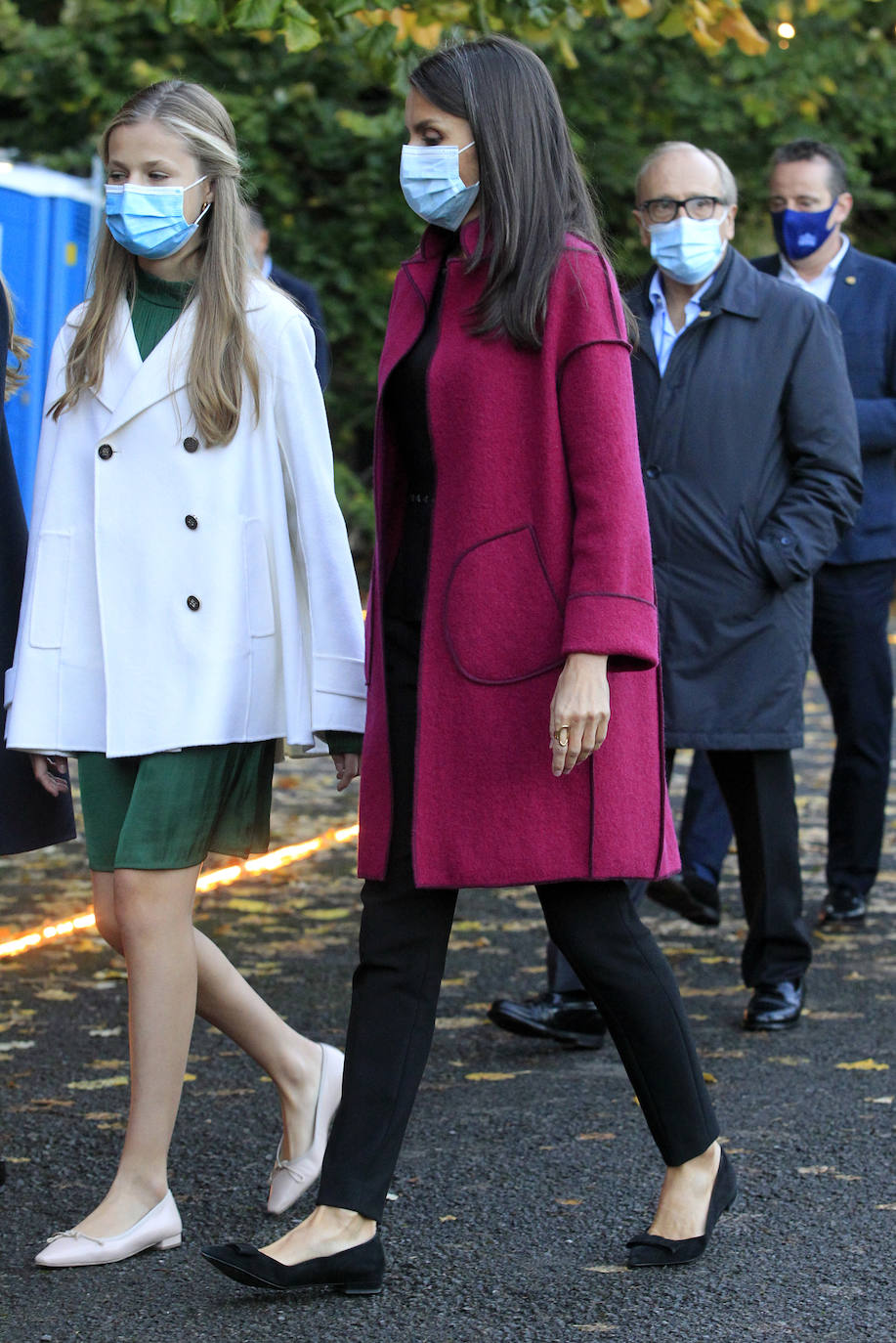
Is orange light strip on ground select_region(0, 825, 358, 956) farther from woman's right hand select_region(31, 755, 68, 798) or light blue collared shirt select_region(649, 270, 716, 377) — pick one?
light blue collared shirt select_region(649, 270, 716, 377)

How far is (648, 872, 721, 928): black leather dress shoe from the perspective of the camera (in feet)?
19.2

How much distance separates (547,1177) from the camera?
3748 mm

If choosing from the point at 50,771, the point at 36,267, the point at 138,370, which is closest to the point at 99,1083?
the point at 50,771

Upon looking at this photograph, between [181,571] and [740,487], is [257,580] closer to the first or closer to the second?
[181,571]

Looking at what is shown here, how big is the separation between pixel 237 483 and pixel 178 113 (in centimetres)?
69

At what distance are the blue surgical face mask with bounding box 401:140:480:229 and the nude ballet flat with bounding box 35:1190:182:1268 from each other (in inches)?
70.4

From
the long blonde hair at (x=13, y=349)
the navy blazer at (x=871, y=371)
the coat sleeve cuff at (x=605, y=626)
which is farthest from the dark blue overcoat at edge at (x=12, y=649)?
the navy blazer at (x=871, y=371)

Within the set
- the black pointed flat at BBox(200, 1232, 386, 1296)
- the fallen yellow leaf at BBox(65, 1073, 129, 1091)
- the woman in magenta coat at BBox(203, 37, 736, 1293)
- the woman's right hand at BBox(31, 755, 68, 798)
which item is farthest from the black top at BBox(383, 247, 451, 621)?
the fallen yellow leaf at BBox(65, 1073, 129, 1091)

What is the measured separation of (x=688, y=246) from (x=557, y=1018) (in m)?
1.97

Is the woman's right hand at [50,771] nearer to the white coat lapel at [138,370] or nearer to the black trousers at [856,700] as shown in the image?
the white coat lapel at [138,370]

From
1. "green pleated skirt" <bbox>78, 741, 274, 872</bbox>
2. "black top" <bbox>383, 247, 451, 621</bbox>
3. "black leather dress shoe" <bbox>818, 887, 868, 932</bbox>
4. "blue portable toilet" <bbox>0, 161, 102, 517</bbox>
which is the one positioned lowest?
"black leather dress shoe" <bbox>818, 887, 868, 932</bbox>

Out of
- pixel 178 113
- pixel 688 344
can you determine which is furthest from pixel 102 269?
pixel 688 344

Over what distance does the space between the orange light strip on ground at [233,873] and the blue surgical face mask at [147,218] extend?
87.4 inches

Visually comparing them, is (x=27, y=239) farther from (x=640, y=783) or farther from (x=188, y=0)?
(x=640, y=783)
